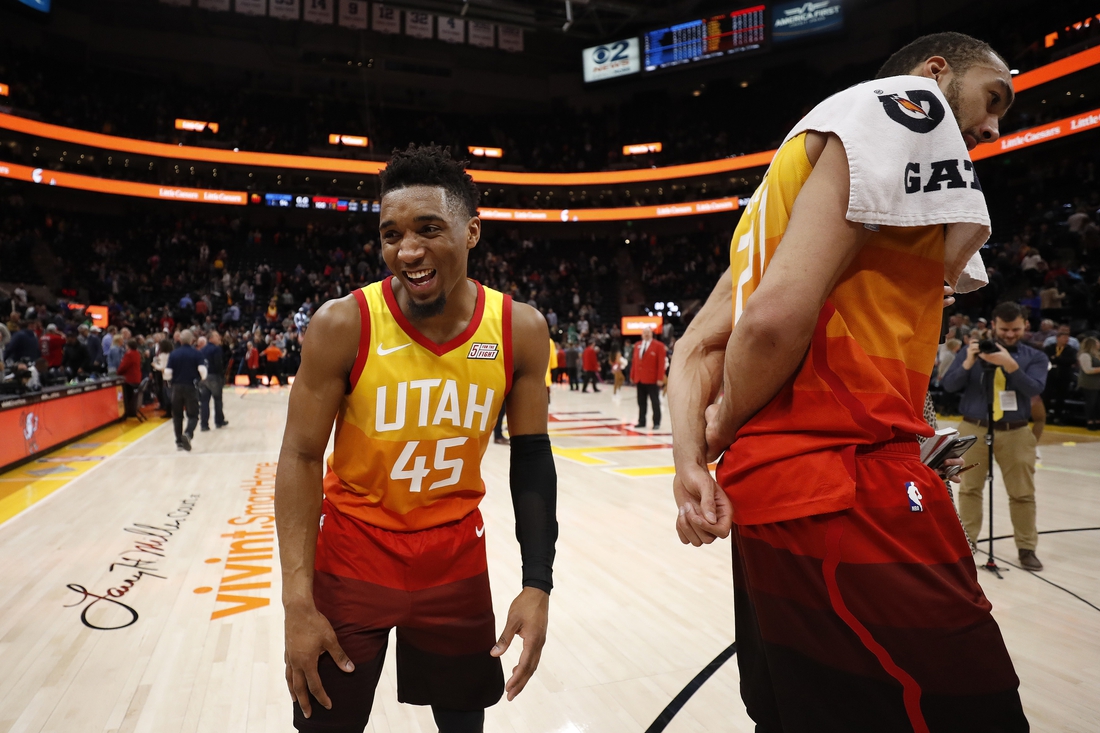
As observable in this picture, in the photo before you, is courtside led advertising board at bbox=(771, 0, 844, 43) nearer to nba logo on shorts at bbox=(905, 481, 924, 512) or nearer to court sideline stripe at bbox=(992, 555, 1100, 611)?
court sideline stripe at bbox=(992, 555, 1100, 611)

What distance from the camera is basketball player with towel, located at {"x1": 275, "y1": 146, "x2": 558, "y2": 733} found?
157 centimetres

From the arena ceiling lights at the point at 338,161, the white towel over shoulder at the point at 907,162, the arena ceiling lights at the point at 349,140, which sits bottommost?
the white towel over shoulder at the point at 907,162

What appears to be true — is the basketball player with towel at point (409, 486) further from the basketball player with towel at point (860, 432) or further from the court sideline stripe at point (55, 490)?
the court sideline stripe at point (55, 490)

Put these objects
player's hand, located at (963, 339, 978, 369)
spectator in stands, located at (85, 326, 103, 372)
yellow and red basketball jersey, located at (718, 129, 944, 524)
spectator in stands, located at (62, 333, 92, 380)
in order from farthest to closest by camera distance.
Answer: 1. spectator in stands, located at (85, 326, 103, 372)
2. spectator in stands, located at (62, 333, 92, 380)
3. player's hand, located at (963, 339, 978, 369)
4. yellow and red basketball jersey, located at (718, 129, 944, 524)

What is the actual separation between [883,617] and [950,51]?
921 millimetres

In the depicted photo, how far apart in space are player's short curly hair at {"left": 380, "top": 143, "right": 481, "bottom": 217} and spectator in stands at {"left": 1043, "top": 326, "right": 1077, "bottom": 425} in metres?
12.1

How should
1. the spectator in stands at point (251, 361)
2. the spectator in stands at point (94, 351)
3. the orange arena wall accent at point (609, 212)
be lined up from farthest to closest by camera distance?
the orange arena wall accent at point (609, 212) → the spectator in stands at point (251, 361) → the spectator in stands at point (94, 351)

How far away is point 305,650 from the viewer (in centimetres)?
148

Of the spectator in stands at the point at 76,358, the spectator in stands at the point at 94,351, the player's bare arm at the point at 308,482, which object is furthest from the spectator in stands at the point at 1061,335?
the spectator in stands at the point at 94,351

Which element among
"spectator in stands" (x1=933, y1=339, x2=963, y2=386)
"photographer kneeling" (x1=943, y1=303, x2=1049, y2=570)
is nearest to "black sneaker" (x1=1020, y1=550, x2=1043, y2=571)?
"photographer kneeling" (x1=943, y1=303, x2=1049, y2=570)

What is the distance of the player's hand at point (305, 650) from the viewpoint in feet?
4.88

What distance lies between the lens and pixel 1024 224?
730 inches

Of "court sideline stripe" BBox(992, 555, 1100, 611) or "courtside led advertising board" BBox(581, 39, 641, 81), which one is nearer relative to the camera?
"court sideline stripe" BBox(992, 555, 1100, 611)

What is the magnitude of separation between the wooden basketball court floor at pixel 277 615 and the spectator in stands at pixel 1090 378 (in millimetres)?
3804
